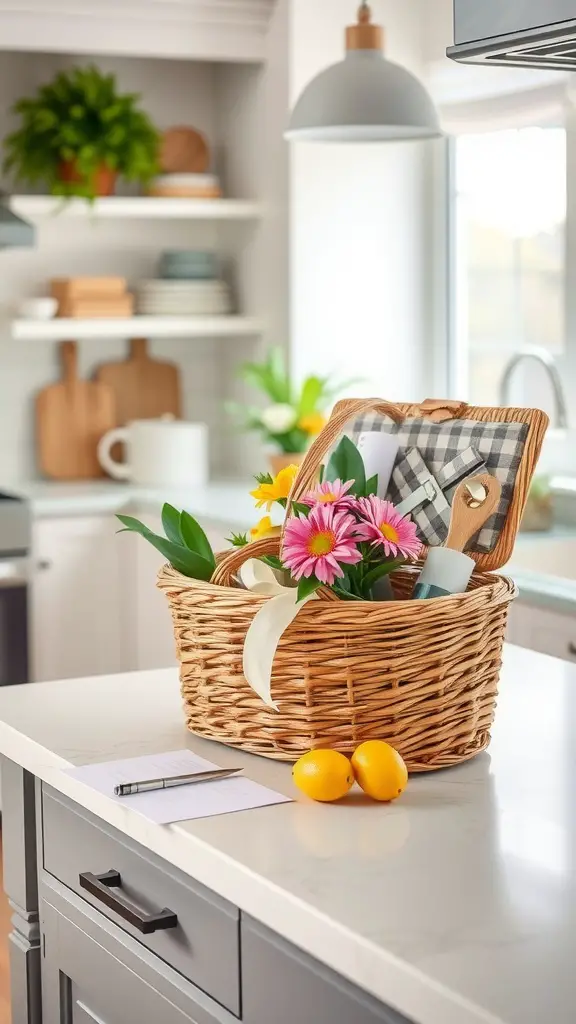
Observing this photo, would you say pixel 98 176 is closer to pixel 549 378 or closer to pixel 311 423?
pixel 311 423

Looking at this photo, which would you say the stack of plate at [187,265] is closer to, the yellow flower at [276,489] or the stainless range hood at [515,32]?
the yellow flower at [276,489]

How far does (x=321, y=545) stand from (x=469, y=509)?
0.24 m

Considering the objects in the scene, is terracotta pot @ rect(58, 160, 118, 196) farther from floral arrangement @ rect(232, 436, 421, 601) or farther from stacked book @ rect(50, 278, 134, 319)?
floral arrangement @ rect(232, 436, 421, 601)

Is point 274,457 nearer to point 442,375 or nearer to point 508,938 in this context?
point 442,375

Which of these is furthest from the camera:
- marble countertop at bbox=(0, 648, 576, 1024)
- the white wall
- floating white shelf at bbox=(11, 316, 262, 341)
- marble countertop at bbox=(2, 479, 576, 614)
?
floating white shelf at bbox=(11, 316, 262, 341)

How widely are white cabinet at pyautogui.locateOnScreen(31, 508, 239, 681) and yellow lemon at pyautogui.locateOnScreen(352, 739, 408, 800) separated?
263 cm

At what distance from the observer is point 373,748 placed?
4.21 feet

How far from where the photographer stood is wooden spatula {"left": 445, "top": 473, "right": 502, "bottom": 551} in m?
1.49

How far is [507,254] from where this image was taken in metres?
3.95

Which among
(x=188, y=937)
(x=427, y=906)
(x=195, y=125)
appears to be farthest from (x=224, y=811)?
(x=195, y=125)

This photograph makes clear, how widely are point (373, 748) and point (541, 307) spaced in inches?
108

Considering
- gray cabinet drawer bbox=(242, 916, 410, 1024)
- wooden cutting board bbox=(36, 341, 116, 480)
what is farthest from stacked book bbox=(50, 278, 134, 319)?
gray cabinet drawer bbox=(242, 916, 410, 1024)

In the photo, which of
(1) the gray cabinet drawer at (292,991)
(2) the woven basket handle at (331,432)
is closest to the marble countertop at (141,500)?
(2) the woven basket handle at (331,432)

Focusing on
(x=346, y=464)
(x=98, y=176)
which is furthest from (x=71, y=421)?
(x=346, y=464)
